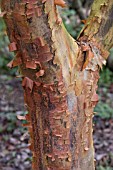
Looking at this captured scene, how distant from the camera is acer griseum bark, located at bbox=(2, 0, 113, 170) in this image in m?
0.80

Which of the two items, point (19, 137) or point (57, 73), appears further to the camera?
point (19, 137)

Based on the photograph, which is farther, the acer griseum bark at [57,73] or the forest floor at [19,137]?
the forest floor at [19,137]

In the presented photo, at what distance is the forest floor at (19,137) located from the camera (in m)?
2.72

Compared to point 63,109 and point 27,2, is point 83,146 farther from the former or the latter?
point 27,2

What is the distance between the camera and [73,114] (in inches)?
39.0

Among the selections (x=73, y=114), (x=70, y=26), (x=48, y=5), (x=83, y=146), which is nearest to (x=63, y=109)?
(x=73, y=114)

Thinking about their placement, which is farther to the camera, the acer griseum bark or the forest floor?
the forest floor

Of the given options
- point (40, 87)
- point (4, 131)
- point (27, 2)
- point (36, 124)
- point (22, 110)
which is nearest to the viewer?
point (27, 2)

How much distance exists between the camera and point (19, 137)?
2.99 metres

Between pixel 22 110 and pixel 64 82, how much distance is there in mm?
2439

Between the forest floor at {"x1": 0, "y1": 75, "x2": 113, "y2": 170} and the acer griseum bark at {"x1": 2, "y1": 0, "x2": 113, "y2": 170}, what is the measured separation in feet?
4.51

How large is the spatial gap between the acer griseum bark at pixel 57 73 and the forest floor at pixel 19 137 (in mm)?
1376

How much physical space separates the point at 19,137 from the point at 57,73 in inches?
85.7

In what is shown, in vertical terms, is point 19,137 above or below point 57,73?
below
